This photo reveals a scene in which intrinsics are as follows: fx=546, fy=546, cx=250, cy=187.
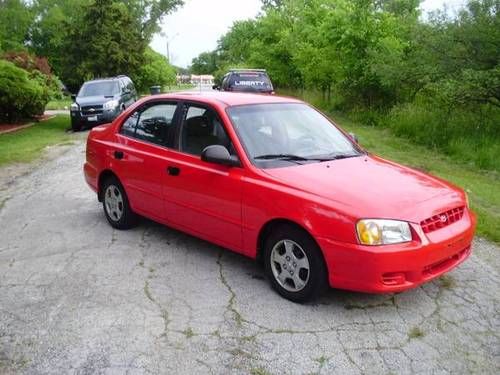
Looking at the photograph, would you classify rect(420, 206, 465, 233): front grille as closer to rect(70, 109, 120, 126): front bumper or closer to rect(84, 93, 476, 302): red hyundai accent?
rect(84, 93, 476, 302): red hyundai accent

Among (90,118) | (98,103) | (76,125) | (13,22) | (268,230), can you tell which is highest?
(13,22)

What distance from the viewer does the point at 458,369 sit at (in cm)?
349

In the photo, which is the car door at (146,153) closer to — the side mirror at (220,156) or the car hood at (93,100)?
the side mirror at (220,156)

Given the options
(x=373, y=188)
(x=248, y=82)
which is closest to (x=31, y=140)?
(x=248, y=82)

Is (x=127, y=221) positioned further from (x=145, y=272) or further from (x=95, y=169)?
(x=145, y=272)

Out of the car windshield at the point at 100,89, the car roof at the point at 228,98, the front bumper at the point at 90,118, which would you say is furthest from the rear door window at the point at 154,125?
the car windshield at the point at 100,89

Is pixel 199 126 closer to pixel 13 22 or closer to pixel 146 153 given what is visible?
pixel 146 153

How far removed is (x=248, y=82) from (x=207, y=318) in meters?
19.7

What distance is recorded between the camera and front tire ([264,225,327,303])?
4.18 metres

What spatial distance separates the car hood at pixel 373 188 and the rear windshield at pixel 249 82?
18220mm

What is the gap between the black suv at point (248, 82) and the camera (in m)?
22.8

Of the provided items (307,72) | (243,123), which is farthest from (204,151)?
(307,72)

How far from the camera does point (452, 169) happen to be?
10242 mm

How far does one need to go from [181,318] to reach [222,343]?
502 mm
